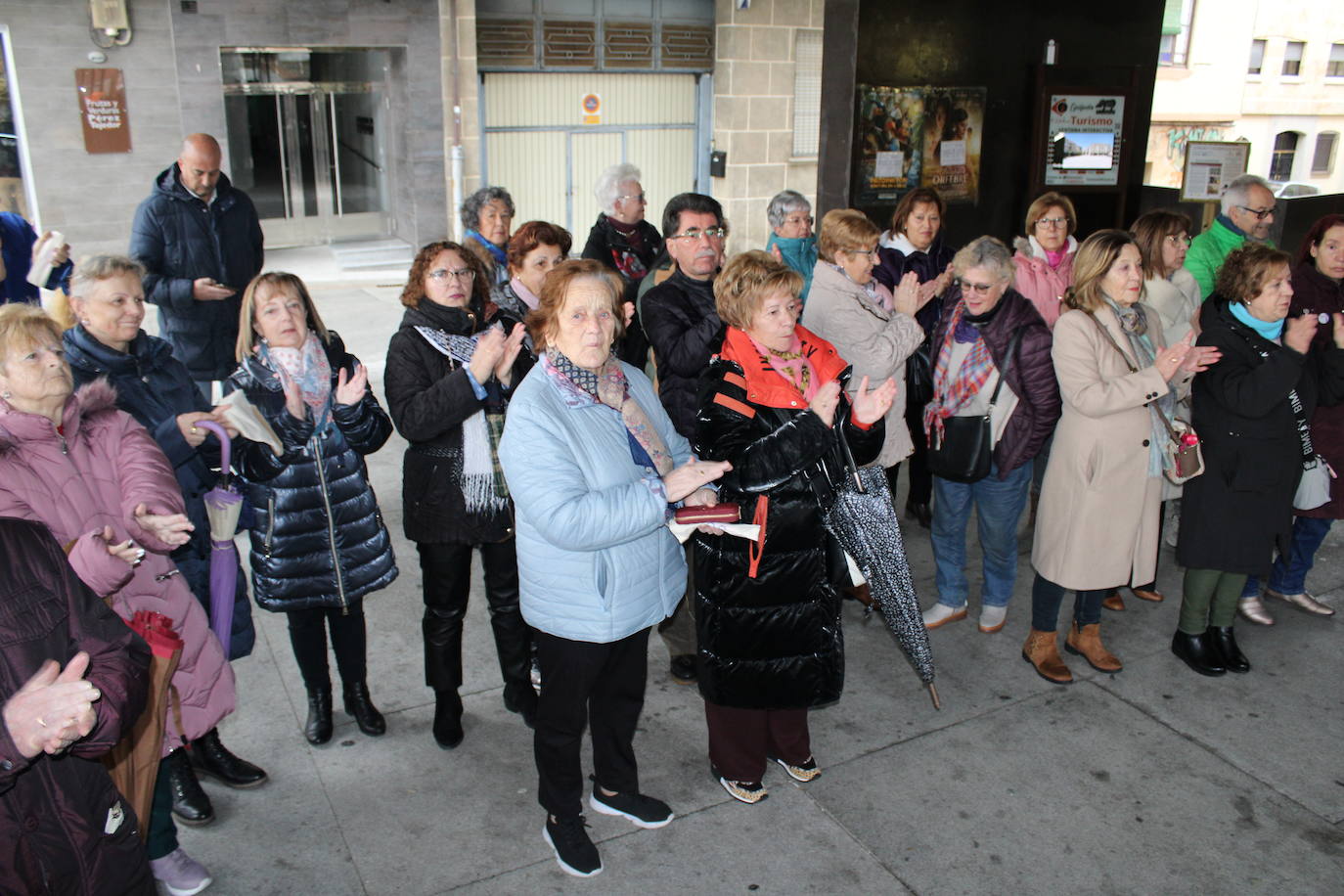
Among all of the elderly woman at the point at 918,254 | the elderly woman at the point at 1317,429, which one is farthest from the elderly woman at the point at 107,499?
the elderly woman at the point at 1317,429

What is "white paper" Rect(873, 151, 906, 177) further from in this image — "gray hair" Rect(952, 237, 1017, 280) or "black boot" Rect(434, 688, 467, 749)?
"black boot" Rect(434, 688, 467, 749)

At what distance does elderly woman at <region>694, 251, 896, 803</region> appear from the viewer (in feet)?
11.5

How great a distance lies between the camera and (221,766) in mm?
3900

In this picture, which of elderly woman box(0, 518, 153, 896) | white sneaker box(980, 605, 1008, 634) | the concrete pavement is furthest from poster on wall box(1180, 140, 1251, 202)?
elderly woman box(0, 518, 153, 896)

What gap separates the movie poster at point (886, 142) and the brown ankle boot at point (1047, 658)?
19.7 ft

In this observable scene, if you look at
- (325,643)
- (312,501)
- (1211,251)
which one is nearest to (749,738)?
(325,643)

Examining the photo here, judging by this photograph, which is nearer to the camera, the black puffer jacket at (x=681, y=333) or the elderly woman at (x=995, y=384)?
the black puffer jacket at (x=681, y=333)

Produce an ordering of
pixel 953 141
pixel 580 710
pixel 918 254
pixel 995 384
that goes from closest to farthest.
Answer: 1. pixel 580 710
2. pixel 995 384
3. pixel 918 254
4. pixel 953 141

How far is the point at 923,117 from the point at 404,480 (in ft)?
24.6

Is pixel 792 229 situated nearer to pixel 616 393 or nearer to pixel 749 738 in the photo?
pixel 616 393

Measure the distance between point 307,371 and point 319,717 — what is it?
1378 millimetres

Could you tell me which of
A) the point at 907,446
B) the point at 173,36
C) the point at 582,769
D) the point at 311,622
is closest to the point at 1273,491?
the point at 907,446

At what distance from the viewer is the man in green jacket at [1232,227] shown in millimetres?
6043

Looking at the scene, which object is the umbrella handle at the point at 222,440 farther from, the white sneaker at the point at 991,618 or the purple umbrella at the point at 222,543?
the white sneaker at the point at 991,618
